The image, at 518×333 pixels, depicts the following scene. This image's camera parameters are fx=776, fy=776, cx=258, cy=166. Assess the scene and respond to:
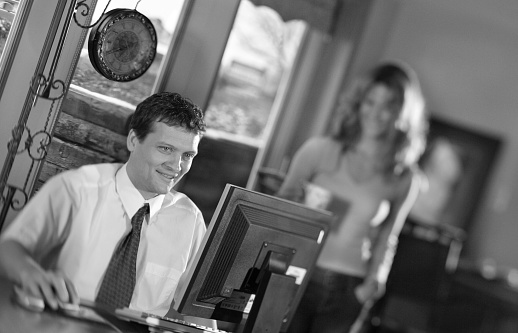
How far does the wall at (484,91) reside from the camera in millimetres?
6133

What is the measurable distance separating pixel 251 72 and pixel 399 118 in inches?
36.9

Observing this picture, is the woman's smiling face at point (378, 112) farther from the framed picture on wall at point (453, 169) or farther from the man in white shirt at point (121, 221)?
the framed picture on wall at point (453, 169)

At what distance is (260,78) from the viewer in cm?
226

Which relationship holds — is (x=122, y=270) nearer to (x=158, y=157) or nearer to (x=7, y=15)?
(x=158, y=157)

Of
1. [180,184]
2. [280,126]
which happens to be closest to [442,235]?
[280,126]

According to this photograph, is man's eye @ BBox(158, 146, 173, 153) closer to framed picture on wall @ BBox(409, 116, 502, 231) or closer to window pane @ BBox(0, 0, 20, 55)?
window pane @ BBox(0, 0, 20, 55)

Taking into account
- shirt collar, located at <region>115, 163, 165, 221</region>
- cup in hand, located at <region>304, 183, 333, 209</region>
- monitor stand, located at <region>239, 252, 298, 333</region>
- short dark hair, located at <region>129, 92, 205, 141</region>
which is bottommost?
monitor stand, located at <region>239, 252, 298, 333</region>

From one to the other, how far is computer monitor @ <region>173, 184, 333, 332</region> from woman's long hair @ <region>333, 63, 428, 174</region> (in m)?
0.85

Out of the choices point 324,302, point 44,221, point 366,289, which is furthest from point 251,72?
point 366,289

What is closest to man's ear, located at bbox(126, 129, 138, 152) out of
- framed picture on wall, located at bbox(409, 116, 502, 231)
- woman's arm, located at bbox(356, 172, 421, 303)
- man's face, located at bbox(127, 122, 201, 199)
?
man's face, located at bbox(127, 122, 201, 199)

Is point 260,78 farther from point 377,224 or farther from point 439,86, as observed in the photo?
point 439,86

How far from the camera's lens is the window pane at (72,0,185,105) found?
5.79 ft

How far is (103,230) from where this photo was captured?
5.88ft

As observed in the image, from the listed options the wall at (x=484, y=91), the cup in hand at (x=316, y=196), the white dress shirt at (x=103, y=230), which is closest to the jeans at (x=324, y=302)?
the cup in hand at (x=316, y=196)
